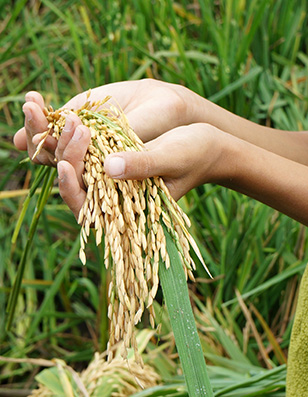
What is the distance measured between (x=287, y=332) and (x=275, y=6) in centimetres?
119

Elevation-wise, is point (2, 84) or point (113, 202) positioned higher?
point (2, 84)

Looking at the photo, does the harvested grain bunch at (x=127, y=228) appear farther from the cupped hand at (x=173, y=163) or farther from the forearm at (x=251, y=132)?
the forearm at (x=251, y=132)

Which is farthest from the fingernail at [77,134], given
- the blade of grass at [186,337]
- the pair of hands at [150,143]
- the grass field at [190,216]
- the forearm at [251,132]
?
the grass field at [190,216]

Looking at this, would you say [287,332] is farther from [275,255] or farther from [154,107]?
[154,107]

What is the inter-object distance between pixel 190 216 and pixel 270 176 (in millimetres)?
757

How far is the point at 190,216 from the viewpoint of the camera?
5.06ft

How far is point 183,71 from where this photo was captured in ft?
5.94

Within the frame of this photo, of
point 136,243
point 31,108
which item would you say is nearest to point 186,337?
point 136,243

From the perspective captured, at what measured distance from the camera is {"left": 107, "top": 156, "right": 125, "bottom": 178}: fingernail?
63 centimetres

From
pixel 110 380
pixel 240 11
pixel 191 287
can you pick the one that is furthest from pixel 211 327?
pixel 240 11

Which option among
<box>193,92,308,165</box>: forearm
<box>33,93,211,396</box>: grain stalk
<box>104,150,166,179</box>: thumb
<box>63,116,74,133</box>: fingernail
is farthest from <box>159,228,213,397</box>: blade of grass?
<box>193,92,308,165</box>: forearm

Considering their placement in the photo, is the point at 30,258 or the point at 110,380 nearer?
the point at 110,380

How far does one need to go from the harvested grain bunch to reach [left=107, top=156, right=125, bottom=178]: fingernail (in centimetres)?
3

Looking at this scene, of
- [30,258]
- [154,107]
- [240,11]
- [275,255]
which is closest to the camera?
[154,107]
